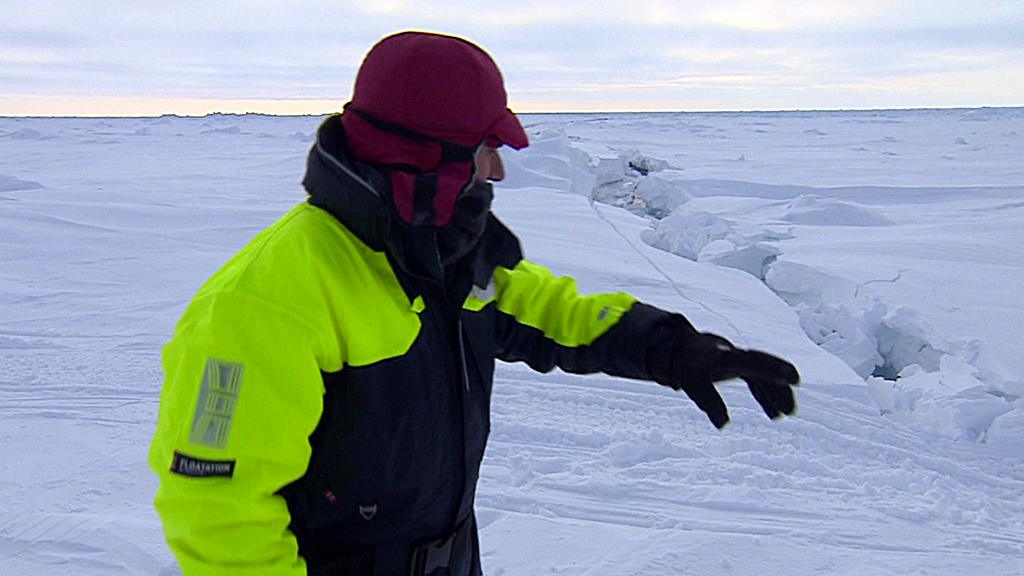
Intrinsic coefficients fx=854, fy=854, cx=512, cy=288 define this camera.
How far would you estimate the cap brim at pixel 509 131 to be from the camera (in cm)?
116

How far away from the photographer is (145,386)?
12.3 feet

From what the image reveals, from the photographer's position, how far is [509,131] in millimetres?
1170

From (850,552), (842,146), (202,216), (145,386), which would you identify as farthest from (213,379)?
(842,146)

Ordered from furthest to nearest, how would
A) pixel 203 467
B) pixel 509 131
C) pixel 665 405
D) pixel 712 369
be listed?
pixel 665 405 → pixel 712 369 → pixel 509 131 → pixel 203 467

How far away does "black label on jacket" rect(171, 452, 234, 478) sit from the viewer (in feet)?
3.03

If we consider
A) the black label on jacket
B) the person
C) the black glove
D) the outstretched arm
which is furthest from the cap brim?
the black label on jacket

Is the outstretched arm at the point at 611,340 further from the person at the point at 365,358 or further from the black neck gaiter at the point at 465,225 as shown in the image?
the black neck gaiter at the point at 465,225

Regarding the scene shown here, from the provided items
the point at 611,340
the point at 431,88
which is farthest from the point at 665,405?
the point at 431,88

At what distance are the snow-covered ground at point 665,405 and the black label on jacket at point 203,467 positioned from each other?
152cm

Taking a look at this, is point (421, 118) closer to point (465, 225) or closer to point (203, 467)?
point (465, 225)

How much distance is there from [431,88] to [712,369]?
61 centimetres

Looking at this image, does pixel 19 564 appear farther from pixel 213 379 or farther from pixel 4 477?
pixel 213 379

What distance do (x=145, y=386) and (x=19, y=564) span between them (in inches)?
61.1

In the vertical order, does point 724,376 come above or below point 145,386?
above
